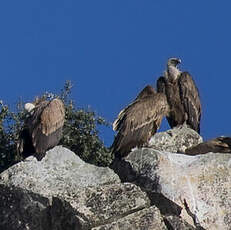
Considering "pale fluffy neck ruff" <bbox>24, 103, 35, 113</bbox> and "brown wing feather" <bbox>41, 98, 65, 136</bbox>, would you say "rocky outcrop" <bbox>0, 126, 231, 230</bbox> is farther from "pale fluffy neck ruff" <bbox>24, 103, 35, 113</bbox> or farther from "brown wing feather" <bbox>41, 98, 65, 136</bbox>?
"pale fluffy neck ruff" <bbox>24, 103, 35, 113</bbox>

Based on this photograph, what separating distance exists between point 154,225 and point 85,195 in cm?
113

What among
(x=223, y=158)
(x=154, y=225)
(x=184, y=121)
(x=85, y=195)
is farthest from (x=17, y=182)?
(x=184, y=121)

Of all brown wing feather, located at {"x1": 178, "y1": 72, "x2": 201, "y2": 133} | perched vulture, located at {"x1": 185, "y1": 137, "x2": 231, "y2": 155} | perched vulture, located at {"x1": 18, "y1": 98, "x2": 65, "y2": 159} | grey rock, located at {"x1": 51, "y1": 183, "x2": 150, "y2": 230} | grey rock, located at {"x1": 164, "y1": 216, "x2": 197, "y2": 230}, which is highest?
brown wing feather, located at {"x1": 178, "y1": 72, "x2": 201, "y2": 133}

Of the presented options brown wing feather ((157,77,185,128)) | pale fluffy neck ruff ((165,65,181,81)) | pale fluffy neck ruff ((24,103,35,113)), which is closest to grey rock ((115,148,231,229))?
pale fluffy neck ruff ((24,103,35,113))

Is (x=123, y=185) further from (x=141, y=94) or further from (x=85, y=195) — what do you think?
(x=141, y=94)

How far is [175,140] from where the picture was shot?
20719 millimetres

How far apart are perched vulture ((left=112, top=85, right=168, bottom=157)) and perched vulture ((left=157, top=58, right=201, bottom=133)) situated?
1508mm

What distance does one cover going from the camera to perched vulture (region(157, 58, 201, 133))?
71.9ft

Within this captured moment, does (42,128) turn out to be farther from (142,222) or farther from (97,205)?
(142,222)

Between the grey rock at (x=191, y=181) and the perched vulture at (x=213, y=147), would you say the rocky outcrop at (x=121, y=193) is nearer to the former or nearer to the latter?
the grey rock at (x=191, y=181)

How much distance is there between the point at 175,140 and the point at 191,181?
3.50 meters

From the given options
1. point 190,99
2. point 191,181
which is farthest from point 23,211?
point 190,99

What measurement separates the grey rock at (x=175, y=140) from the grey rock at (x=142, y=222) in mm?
4583

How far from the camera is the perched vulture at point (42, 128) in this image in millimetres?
18625
